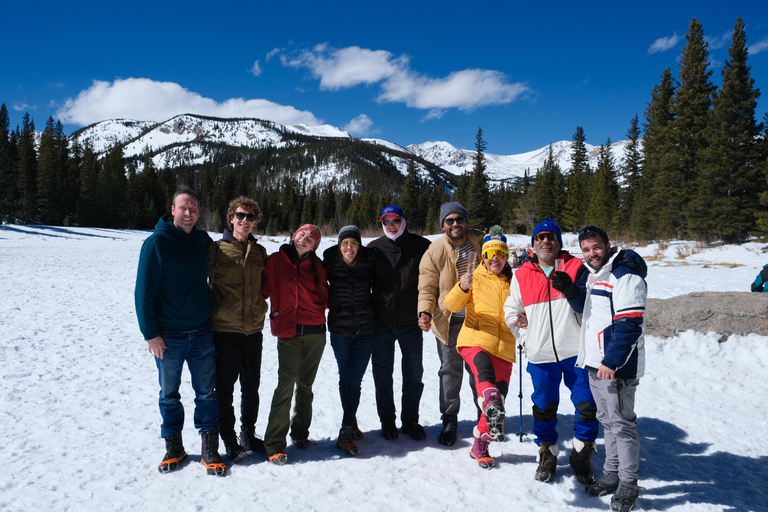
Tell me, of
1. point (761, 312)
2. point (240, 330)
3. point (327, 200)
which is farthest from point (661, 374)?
point (327, 200)

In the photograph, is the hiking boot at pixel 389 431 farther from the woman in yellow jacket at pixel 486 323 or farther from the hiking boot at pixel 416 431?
the woman in yellow jacket at pixel 486 323

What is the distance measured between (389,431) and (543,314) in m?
1.84

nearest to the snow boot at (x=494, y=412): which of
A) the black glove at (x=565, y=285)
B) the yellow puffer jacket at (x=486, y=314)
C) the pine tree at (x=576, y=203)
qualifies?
the yellow puffer jacket at (x=486, y=314)

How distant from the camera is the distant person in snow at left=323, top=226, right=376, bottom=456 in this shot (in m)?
3.79

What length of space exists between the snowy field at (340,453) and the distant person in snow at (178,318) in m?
0.29

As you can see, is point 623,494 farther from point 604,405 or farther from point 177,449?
point 177,449

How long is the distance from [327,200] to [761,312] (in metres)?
75.6

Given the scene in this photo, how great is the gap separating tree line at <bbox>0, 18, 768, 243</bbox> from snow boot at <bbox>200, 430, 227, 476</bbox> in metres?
24.5

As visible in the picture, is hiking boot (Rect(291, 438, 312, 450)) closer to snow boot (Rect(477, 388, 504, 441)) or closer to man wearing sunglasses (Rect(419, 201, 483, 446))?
man wearing sunglasses (Rect(419, 201, 483, 446))

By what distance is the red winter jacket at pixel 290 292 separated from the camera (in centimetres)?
361

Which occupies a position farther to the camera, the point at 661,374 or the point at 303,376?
the point at 661,374

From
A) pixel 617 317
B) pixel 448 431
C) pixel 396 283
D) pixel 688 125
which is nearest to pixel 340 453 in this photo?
pixel 448 431

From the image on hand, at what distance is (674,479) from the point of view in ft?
10.9

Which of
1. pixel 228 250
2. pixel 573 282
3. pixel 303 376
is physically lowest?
pixel 303 376
